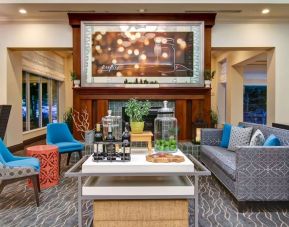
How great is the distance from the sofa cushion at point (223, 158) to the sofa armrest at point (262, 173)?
15 cm

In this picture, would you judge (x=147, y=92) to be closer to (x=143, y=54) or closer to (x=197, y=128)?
(x=143, y=54)

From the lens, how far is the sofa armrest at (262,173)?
3254 millimetres

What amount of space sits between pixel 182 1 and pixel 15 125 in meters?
4.99

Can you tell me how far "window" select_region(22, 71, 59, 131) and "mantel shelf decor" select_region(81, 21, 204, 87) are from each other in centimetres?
328

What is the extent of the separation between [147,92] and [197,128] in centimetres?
138

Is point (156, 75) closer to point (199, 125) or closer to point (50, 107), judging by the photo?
point (199, 125)

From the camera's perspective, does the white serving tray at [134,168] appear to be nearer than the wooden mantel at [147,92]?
Yes

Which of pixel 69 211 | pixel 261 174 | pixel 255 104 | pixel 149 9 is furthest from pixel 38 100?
pixel 255 104

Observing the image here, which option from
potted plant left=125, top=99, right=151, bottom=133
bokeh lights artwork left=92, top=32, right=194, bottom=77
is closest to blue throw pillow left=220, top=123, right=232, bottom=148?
bokeh lights artwork left=92, top=32, right=194, bottom=77

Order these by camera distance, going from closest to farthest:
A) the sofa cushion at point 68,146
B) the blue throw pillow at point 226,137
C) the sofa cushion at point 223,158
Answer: the sofa cushion at point 223,158 → the blue throw pillow at point 226,137 → the sofa cushion at point 68,146

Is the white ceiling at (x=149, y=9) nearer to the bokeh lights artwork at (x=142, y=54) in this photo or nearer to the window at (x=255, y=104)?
the bokeh lights artwork at (x=142, y=54)

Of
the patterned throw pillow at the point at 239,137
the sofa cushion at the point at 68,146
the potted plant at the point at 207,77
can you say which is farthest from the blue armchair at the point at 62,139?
the potted plant at the point at 207,77

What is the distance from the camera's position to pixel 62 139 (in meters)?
5.71

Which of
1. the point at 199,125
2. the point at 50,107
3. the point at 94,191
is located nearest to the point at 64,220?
the point at 94,191
